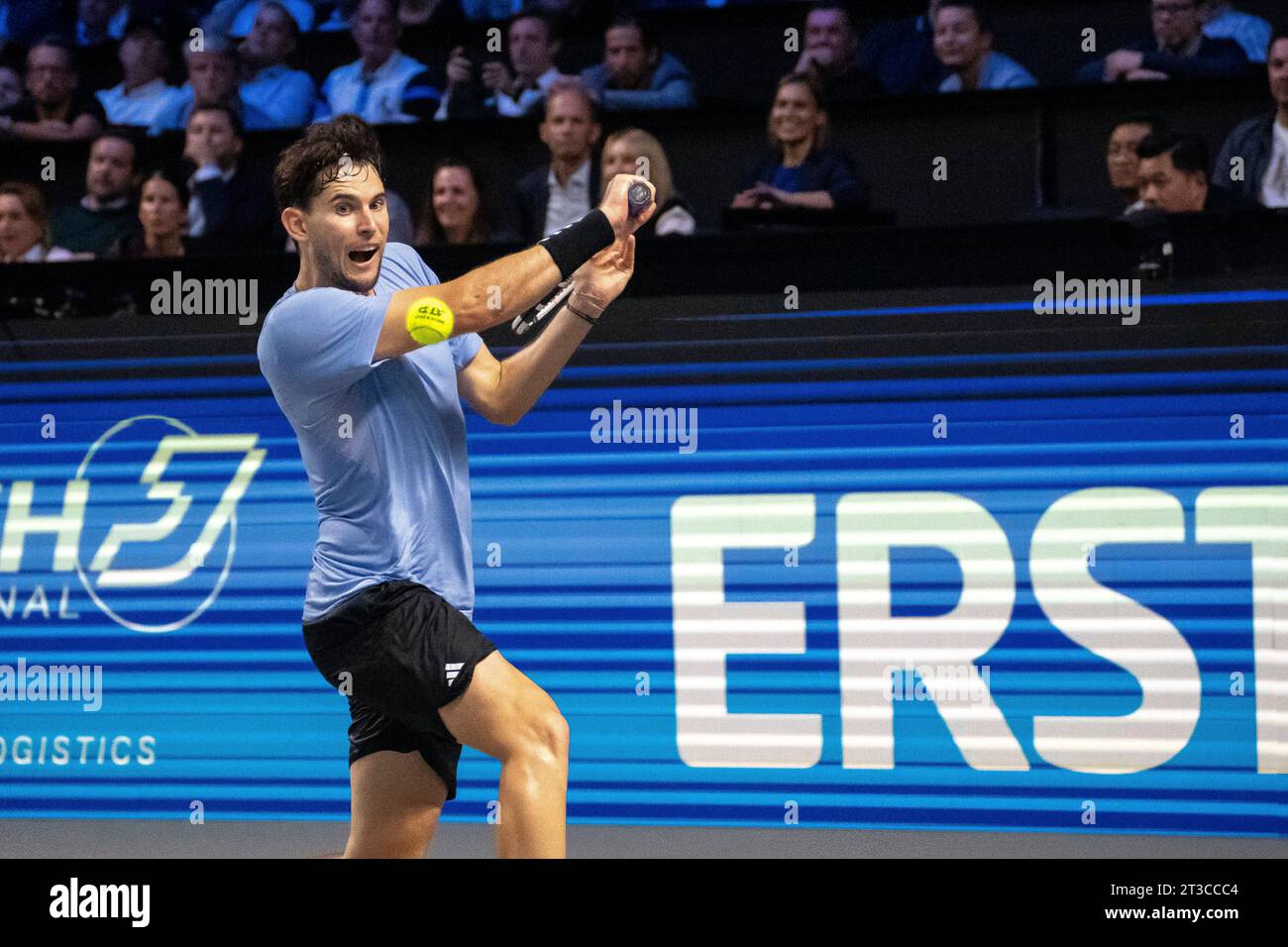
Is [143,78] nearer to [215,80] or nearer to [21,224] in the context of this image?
[215,80]

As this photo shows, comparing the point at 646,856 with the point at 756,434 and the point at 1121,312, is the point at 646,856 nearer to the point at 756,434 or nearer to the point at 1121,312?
the point at 756,434

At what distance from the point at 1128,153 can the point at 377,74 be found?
3.61 meters

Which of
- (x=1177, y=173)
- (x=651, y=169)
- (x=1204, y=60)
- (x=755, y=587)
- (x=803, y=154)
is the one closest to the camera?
(x=755, y=587)

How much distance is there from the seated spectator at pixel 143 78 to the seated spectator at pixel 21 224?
169 cm

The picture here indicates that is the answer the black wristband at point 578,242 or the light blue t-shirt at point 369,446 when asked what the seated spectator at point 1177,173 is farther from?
the light blue t-shirt at point 369,446

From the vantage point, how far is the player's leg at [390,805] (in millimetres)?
3311

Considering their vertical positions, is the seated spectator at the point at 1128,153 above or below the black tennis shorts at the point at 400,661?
above

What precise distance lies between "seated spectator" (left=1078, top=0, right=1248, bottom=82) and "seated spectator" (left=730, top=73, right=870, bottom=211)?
1.16 m

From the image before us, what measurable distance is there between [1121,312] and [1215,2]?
2.33m

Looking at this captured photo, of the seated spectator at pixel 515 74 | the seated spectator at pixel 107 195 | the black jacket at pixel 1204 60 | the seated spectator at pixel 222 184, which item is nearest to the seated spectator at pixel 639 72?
the seated spectator at pixel 515 74

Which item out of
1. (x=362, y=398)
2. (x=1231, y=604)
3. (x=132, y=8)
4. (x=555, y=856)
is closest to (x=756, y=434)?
(x=1231, y=604)

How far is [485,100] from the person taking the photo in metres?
7.28

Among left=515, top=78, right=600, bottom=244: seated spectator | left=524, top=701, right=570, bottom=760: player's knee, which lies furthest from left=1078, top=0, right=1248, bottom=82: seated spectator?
left=524, top=701, right=570, bottom=760: player's knee

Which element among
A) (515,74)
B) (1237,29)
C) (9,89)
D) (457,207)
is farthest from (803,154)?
(9,89)
